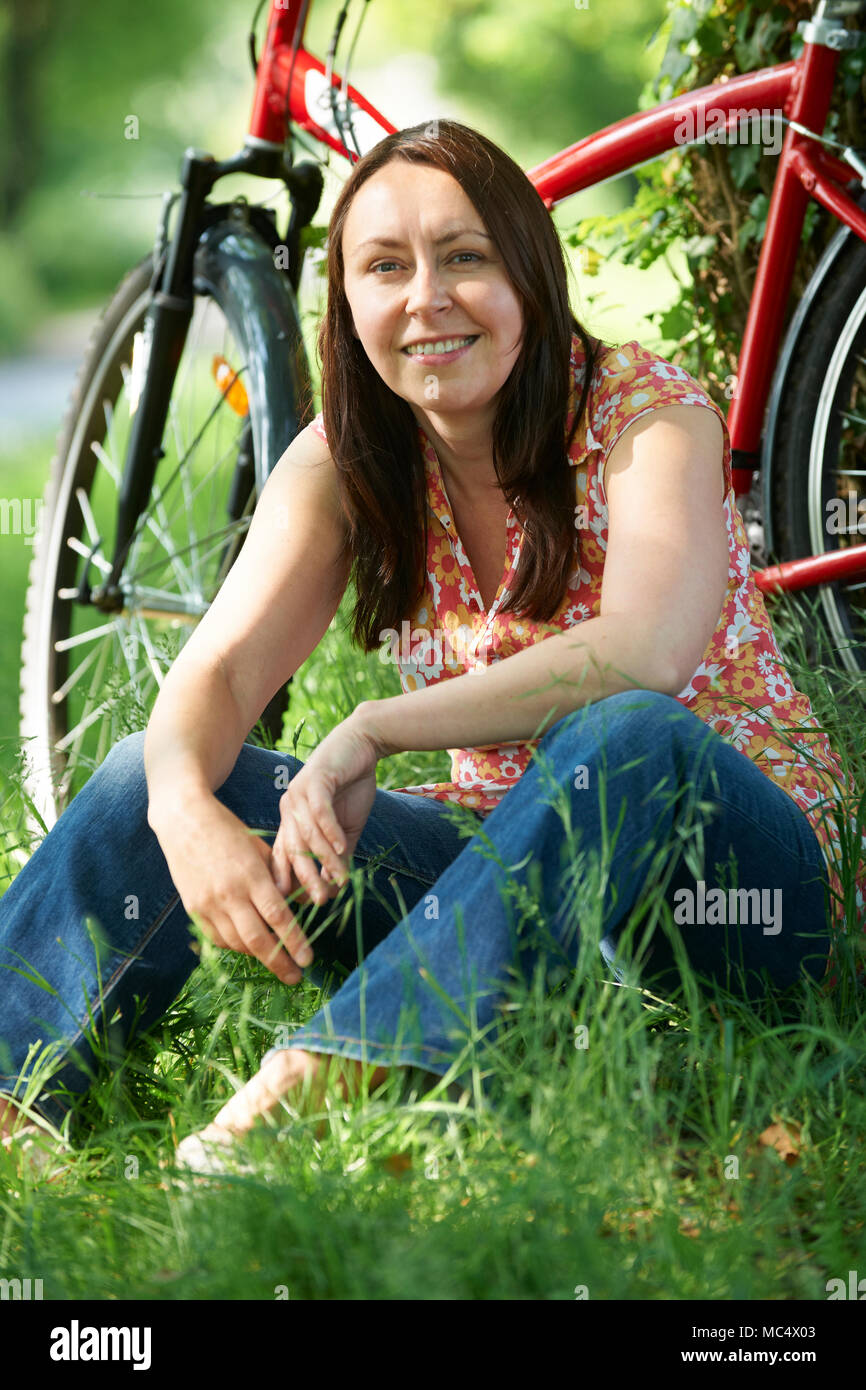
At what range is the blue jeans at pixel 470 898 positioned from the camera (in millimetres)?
1176

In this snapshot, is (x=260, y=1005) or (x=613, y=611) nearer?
(x=613, y=611)

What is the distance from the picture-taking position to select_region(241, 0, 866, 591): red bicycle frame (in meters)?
2.03

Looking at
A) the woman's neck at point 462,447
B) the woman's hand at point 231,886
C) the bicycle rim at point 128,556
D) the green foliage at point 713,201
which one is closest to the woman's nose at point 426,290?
the woman's neck at point 462,447

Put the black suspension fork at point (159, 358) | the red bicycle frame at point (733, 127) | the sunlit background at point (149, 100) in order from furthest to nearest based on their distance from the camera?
1. the sunlit background at point (149, 100)
2. the black suspension fork at point (159, 358)
3. the red bicycle frame at point (733, 127)

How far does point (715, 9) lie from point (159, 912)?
1898 millimetres

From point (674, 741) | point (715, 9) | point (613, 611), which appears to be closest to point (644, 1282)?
point (674, 741)

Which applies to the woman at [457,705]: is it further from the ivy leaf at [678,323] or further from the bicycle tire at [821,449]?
the ivy leaf at [678,323]

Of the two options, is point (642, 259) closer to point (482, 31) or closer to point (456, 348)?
point (456, 348)

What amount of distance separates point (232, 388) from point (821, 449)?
0.91m

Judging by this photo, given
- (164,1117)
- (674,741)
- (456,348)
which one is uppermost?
(456,348)

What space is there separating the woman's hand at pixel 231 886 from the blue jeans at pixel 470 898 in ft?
0.23

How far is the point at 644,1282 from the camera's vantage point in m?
1.00

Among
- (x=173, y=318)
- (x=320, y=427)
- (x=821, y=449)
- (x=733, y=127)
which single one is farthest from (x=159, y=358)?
(x=821, y=449)

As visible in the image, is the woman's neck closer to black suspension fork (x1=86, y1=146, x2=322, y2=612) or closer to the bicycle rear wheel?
the bicycle rear wheel
